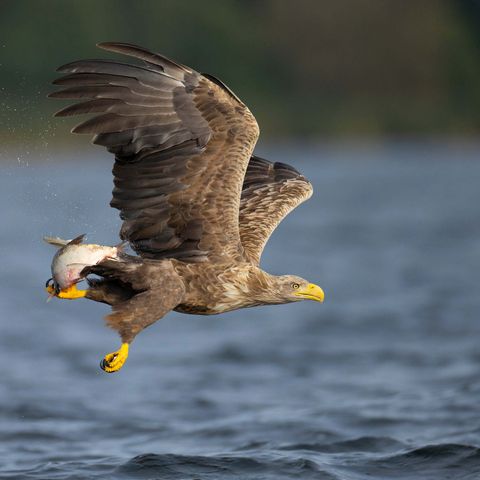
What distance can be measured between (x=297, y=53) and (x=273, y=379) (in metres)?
76.4

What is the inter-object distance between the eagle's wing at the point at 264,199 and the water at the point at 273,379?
1.70 meters

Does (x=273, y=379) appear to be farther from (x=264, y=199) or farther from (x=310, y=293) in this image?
(x=310, y=293)

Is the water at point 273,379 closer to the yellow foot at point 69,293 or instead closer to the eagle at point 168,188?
the eagle at point 168,188

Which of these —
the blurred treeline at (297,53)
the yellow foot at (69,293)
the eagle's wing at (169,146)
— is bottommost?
the yellow foot at (69,293)

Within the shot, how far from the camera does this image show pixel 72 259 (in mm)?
8523

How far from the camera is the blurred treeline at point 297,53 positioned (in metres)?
68.1

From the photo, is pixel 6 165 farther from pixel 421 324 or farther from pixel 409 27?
pixel 409 27

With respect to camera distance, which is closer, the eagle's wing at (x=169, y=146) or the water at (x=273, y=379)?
the eagle's wing at (x=169, y=146)

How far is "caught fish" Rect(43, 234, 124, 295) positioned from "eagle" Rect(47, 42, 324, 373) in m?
0.05

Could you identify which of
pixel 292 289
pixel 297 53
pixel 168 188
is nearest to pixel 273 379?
pixel 292 289

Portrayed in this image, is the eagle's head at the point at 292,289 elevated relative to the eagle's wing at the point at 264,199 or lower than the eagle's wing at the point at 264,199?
lower

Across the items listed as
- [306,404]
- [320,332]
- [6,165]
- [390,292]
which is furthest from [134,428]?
[6,165]

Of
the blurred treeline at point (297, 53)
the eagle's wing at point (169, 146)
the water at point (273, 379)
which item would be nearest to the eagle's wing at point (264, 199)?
the eagle's wing at point (169, 146)

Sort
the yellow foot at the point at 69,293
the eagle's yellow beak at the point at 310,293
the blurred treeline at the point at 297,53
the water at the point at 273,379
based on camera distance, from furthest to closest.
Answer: the blurred treeline at the point at 297,53
the water at the point at 273,379
the eagle's yellow beak at the point at 310,293
the yellow foot at the point at 69,293
